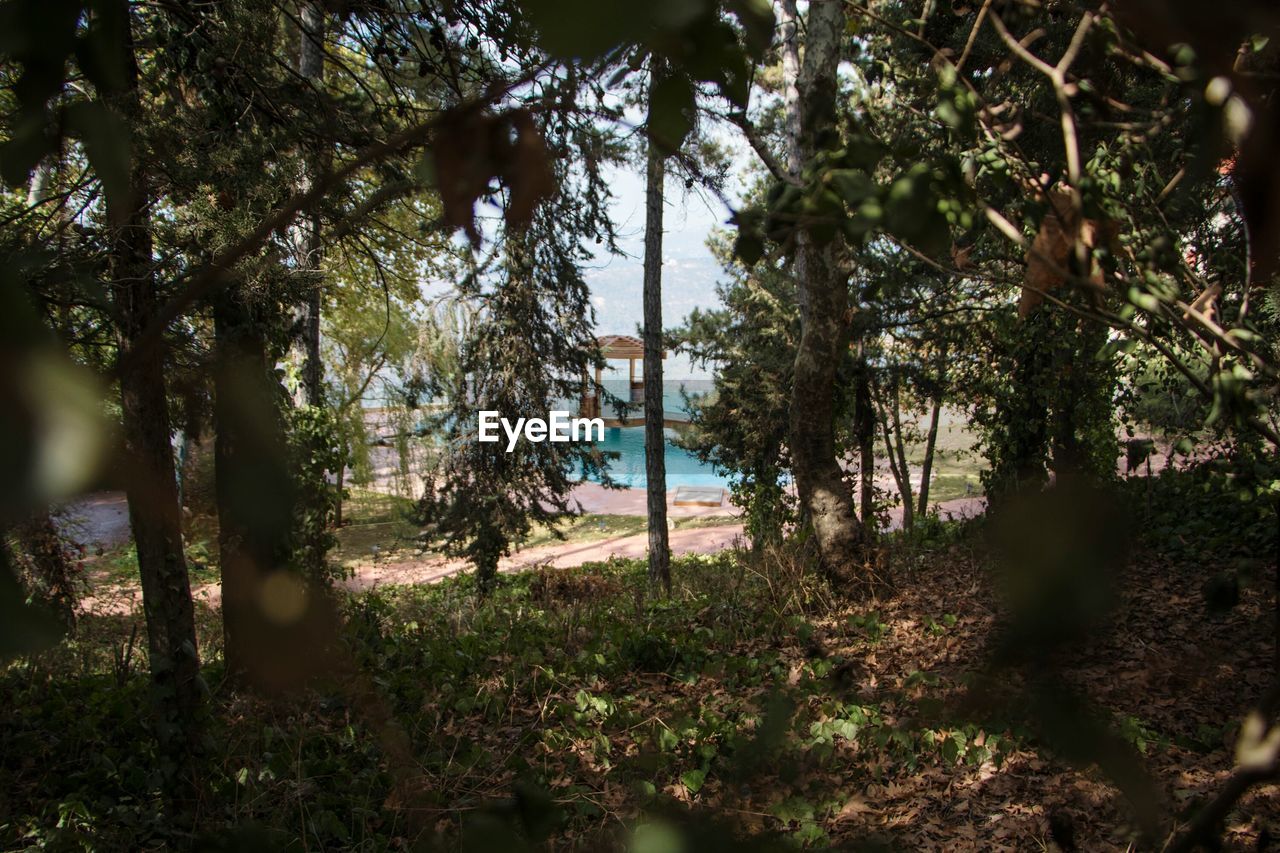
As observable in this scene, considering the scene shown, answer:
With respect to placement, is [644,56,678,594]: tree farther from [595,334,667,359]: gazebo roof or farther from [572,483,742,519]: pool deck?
[572,483,742,519]: pool deck

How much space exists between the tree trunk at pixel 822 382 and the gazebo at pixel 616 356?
7157mm

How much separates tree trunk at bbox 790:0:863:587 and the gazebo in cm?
716

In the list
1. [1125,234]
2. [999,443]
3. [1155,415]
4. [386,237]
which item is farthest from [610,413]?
[1125,234]

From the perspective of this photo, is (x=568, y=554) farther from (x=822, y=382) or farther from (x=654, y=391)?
(x=822, y=382)

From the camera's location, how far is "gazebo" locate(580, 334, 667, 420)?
14586mm

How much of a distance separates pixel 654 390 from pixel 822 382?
6684 mm

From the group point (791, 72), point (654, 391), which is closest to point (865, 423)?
point (654, 391)

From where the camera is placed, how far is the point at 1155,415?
7.36 meters

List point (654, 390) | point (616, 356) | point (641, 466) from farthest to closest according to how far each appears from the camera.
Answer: point (641, 466) → point (616, 356) → point (654, 390)

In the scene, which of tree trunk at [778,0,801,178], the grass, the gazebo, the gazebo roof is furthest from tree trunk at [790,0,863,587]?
the gazebo roof

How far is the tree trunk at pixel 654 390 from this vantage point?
11.7 meters

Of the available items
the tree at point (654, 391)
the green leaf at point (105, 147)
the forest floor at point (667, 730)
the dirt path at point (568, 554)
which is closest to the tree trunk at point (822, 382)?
the forest floor at point (667, 730)

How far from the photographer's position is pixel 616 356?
25078 millimetres

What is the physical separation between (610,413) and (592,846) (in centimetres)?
1610
